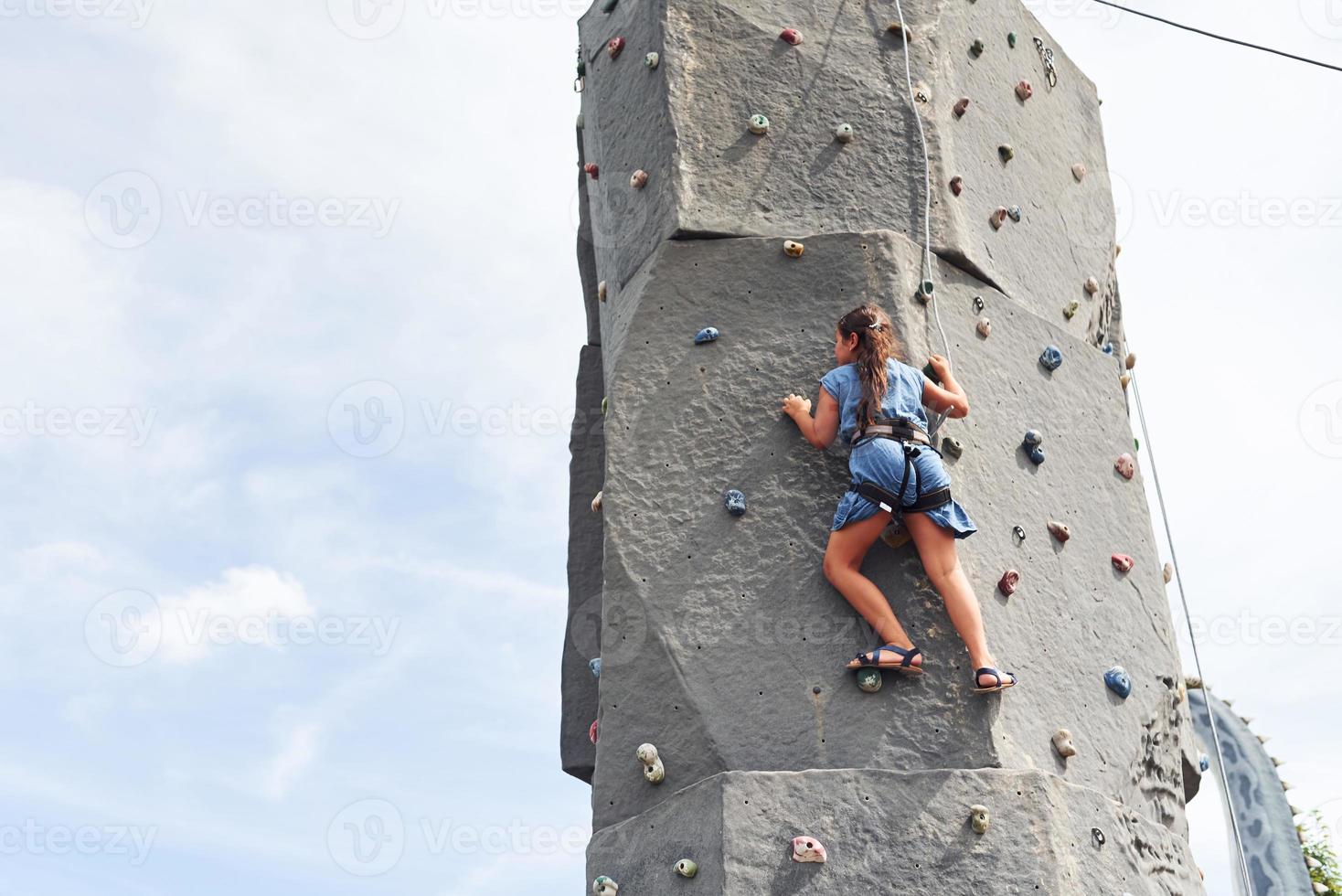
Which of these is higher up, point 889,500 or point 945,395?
point 945,395

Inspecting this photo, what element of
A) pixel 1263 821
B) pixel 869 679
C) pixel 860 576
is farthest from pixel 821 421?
pixel 1263 821

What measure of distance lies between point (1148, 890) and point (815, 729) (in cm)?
130

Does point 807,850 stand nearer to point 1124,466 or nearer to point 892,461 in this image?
point 892,461

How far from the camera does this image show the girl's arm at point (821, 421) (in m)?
4.71

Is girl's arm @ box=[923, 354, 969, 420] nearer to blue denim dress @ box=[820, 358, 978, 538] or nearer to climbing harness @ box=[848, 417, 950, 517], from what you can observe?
blue denim dress @ box=[820, 358, 978, 538]

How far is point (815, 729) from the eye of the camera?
4410mm

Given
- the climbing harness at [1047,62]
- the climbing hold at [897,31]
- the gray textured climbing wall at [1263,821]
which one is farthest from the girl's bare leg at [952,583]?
the gray textured climbing wall at [1263,821]

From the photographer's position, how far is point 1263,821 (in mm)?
7180

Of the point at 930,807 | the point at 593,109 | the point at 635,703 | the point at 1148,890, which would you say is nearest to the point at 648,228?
the point at 593,109

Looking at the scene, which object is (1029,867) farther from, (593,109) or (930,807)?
(593,109)

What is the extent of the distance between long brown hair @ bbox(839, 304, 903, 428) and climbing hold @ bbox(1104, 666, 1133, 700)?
4.60 ft

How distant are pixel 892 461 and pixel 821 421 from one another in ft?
1.10

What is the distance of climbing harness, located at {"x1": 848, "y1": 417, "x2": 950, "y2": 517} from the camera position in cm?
448

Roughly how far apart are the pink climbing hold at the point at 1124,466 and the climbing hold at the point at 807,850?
7.67 feet
